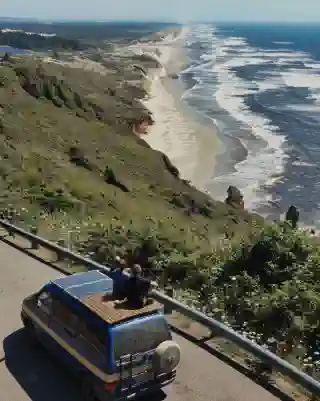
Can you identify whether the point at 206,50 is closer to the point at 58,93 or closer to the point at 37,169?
the point at 58,93

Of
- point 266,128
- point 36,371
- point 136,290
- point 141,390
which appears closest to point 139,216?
point 36,371

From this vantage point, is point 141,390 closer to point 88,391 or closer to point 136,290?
point 88,391

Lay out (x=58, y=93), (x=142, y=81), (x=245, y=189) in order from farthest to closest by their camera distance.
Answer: (x=142, y=81)
(x=58, y=93)
(x=245, y=189)

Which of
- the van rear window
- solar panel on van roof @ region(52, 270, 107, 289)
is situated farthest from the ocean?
the van rear window

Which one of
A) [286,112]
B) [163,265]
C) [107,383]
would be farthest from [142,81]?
[107,383]

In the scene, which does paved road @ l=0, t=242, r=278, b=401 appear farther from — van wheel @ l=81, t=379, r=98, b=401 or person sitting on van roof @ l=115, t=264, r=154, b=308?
person sitting on van roof @ l=115, t=264, r=154, b=308

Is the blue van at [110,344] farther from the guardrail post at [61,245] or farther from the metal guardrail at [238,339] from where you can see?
the guardrail post at [61,245]
